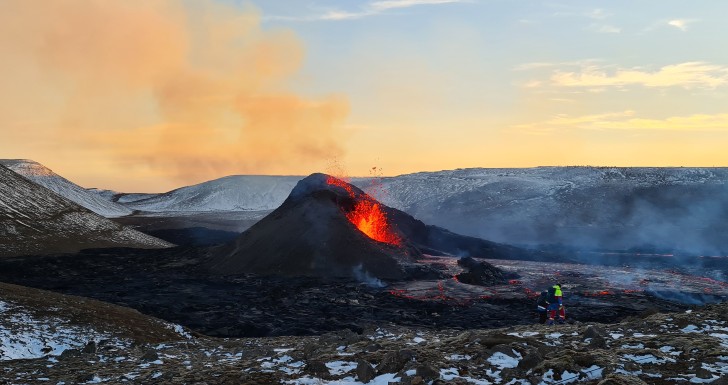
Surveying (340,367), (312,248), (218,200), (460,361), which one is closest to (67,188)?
(218,200)

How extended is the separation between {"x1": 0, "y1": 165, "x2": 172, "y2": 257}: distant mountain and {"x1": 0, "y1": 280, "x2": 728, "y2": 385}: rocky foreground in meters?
46.7

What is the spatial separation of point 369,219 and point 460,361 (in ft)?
143

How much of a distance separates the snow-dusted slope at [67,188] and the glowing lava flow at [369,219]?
96646 mm

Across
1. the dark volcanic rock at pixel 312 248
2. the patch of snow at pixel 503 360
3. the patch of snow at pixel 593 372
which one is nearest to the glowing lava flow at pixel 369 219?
the dark volcanic rock at pixel 312 248

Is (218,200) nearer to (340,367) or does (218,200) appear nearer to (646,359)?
(340,367)

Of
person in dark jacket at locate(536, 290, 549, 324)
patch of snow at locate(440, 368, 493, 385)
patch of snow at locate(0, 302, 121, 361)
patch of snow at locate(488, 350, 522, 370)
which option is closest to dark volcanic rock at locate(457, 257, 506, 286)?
person in dark jacket at locate(536, 290, 549, 324)

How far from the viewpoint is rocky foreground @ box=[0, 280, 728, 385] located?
8.26 meters

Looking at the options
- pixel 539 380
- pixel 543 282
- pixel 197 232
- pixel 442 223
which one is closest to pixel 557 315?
pixel 539 380

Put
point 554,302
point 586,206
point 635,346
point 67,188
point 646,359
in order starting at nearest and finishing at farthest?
1. point 646,359
2. point 635,346
3. point 554,302
4. point 586,206
5. point 67,188

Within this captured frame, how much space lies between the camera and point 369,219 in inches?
2083

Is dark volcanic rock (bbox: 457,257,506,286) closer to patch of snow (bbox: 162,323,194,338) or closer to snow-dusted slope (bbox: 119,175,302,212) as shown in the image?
patch of snow (bbox: 162,323,194,338)

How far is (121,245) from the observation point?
62719 millimetres

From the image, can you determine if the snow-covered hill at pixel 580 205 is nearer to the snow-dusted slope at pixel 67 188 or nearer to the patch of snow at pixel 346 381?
the snow-dusted slope at pixel 67 188

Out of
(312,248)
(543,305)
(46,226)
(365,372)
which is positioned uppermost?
(46,226)
